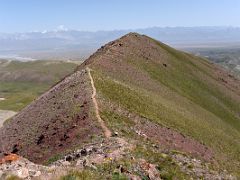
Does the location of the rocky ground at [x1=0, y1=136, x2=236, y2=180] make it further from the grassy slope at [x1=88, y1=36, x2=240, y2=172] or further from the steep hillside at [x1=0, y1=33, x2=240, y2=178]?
the grassy slope at [x1=88, y1=36, x2=240, y2=172]

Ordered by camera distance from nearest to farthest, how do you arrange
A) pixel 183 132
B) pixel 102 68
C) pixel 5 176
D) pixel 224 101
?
pixel 5 176
pixel 183 132
pixel 102 68
pixel 224 101

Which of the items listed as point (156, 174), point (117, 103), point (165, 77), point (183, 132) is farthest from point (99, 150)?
point (165, 77)

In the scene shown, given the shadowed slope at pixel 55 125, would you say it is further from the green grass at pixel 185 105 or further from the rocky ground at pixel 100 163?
the rocky ground at pixel 100 163

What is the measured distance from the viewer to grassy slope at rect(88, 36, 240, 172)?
5072 centimetres

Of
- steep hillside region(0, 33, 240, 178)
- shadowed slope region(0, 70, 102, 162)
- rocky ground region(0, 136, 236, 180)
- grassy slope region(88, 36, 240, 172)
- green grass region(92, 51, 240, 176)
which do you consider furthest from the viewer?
grassy slope region(88, 36, 240, 172)

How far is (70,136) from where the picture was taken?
3816 centimetres

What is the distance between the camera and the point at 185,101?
2776 inches

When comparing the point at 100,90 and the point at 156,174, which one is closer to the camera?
the point at 156,174

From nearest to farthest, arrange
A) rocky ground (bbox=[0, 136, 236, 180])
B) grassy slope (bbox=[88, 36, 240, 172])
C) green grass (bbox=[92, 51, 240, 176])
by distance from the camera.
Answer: rocky ground (bbox=[0, 136, 236, 180]) → green grass (bbox=[92, 51, 240, 176]) → grassy slope (bbox=[88, 36, 240, 172])

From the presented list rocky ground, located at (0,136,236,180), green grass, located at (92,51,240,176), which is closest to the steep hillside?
green grass, located at (92,51,240,176)

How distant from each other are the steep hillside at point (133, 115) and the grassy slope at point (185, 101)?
20 centimetres

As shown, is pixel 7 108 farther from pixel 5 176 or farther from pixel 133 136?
pixel 5 176

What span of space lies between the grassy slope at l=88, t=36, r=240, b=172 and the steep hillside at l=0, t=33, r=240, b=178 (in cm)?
20

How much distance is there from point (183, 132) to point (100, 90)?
11207 mm
